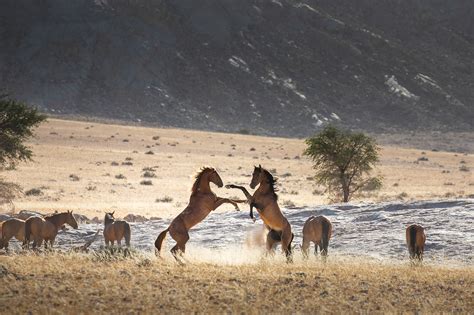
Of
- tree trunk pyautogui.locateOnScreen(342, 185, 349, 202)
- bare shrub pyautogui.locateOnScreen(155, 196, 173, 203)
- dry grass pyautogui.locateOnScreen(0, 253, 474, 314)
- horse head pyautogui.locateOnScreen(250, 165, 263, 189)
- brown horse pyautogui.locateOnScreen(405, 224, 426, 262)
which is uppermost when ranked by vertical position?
horse head pyautogui.locateOnScreen(250, 165, 263, 189)

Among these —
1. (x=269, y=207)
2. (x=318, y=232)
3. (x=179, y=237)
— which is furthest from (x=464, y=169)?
(x=179, y=237)

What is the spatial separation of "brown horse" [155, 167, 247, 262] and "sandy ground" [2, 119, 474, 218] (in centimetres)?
1634

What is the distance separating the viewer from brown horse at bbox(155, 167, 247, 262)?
15984 mm

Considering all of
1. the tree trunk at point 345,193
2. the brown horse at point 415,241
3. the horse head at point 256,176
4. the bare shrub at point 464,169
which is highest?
the bare shrub at point 464,169

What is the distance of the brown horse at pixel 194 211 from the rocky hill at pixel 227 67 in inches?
3638

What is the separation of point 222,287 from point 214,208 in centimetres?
319

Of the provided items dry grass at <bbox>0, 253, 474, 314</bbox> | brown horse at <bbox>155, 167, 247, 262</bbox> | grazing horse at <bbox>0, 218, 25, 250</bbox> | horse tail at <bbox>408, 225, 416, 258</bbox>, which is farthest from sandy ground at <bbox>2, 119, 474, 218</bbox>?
dry grass at <bbox>0, 253, 474, 314</bbox>

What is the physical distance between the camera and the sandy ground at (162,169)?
40219 mm

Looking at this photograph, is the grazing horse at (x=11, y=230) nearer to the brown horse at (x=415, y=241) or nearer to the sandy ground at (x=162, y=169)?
the brown horse at (x=415, y=241)

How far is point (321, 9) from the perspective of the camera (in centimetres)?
14925

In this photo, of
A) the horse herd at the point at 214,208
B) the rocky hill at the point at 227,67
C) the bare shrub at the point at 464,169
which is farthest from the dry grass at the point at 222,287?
the rocky hill at the point at 227,67

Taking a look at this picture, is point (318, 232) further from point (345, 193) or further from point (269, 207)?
point (345, 193)

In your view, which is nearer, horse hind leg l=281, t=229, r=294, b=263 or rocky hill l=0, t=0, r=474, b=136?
horse hind leg l=281, t=229, r=294, b=263

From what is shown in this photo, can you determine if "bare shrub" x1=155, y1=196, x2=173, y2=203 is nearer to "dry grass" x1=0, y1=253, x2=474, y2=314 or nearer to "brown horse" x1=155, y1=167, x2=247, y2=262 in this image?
"brown horse" x1=155, y1=167, x2=247, y2=262
